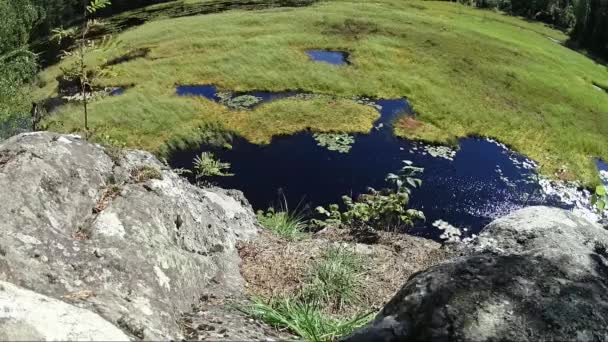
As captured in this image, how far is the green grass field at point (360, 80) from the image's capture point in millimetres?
39438

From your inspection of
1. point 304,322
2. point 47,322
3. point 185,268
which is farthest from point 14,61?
point 47,322

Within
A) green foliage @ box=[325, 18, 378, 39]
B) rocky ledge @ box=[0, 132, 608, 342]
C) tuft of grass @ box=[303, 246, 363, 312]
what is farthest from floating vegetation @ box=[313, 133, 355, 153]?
green foliage @ box=[325, 18, 378, 39]

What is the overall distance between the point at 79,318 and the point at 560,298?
521 cm

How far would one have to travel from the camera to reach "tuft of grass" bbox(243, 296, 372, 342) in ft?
25.8

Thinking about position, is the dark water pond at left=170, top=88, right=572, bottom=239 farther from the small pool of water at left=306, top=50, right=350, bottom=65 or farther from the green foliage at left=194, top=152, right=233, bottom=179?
the small pool of water at left=306, top=50, right=350, bottom=65

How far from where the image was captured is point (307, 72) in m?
51.6

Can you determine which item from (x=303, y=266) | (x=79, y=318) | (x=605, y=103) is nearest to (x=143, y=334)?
(x=79, y=318)

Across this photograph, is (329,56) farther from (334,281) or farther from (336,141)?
(334,281)

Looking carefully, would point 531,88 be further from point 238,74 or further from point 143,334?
point 143,334

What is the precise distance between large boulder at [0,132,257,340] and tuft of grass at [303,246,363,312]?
61.0 inches

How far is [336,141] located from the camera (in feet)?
124

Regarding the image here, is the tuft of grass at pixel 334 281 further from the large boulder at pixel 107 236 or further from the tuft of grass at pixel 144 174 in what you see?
the tuft of grass at pixel 144 174

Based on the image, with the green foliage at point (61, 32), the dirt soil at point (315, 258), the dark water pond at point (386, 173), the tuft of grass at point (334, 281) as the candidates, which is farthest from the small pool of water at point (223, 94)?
the tuft of grass at point (334, 281)

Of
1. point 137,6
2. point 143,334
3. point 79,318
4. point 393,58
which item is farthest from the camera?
point 137,6
